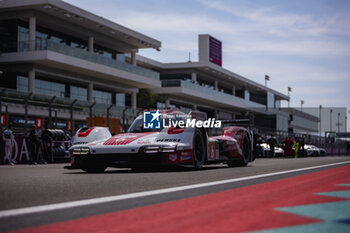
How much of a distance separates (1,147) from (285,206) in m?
15.8

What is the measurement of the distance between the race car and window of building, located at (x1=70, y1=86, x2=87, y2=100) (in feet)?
110

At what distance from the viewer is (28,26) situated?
39.5 meters

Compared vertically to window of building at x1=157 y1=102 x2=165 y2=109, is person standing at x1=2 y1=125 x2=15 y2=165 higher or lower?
lower

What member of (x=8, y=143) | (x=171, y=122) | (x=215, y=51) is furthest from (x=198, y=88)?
(x=171, y=122)

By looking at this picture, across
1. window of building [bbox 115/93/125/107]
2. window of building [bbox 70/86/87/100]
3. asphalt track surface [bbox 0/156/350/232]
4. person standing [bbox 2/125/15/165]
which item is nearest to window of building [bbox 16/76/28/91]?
window of building [bbox 70/86/87/100]

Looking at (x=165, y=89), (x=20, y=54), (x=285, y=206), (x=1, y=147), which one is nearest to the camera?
(x=285, y=206)

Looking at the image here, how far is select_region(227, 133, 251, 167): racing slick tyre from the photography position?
45.6 feet

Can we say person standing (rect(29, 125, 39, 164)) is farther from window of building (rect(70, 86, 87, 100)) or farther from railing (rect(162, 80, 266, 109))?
railing (rect(162, 80, 266, 109))

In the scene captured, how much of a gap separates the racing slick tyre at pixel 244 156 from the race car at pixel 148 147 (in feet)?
4.53

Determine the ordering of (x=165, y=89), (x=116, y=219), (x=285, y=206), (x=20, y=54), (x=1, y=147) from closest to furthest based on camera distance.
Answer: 1. (x=116, y=219)
2. (x=285, y=206)
3. (x=1, y=147)
4. (x=20, y=54)
5. (x=165, y=89)

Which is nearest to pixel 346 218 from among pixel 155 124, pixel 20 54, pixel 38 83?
pixel 155 124

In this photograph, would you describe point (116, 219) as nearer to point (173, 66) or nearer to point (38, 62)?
point (38, 62)

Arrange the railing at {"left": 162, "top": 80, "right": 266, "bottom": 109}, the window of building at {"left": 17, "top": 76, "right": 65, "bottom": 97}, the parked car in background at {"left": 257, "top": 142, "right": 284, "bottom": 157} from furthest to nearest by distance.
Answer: the railing at {"left": 162, "top": 80, "right": 266, "bottom": 109} < the window of building at {"left": 17, "top": 76, "right": 65, "bottom": 97} < the parked car in background at {"left": 257, "top": 142, "right": 284, "bottom": 157}

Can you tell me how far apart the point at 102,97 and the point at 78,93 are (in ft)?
12.4
